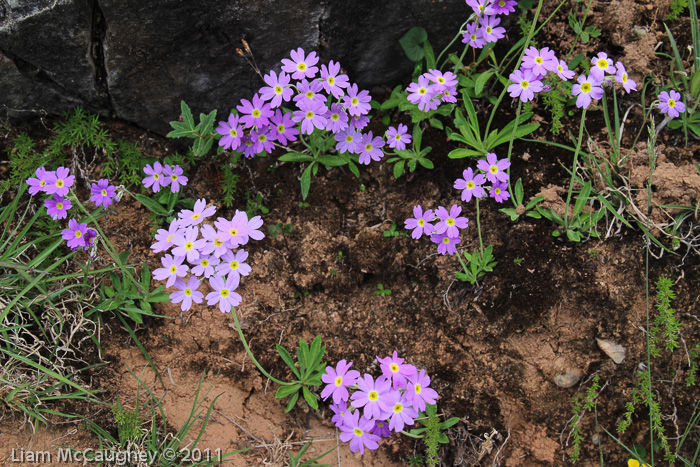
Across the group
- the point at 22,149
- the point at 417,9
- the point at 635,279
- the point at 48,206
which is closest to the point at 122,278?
the point at 48,206

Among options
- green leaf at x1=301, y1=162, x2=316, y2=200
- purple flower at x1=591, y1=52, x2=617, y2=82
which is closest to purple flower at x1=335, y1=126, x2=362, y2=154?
green leaf at x1=301, y1=162, x2=316, y2=200

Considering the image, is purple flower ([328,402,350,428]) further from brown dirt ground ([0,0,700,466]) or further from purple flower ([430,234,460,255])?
purple flower ([430,234,460,255])

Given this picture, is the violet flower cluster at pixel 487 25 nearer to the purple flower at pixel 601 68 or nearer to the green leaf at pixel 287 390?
the purple flower at pixel 601 68

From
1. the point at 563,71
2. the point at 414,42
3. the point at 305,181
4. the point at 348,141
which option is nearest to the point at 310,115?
the point at 348,141

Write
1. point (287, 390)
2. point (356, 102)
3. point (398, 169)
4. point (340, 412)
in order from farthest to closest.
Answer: point (398, 169) → point (356, 102) → point (287, 390) → point (340, 412)

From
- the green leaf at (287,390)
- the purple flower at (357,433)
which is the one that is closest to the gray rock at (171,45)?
the green leaf at (287,390)

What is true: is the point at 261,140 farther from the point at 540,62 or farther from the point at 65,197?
the point at 540,62
